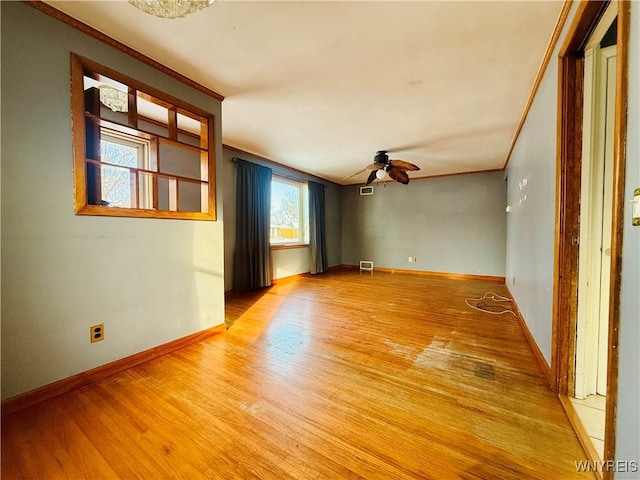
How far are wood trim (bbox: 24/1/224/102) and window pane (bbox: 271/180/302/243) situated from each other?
9.24 feet

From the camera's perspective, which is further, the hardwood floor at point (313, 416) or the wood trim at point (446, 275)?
the wood trim at point (446, 275)

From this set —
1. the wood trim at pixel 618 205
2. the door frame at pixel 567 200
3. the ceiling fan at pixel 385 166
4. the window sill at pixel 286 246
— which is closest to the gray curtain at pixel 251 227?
the window sill at pixel 286 246

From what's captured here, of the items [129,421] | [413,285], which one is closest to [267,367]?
[129,421]

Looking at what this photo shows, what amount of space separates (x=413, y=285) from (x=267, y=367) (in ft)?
11.5

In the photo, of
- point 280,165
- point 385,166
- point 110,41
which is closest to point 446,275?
point 385,166

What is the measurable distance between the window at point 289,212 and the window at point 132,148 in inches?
69.7

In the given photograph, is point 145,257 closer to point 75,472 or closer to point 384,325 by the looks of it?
point 75,472

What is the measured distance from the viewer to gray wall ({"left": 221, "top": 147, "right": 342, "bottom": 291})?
4043 millimetres

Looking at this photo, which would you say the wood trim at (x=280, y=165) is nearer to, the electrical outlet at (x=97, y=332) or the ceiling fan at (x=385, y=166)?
the ceiling fan at (x=385, y=166)

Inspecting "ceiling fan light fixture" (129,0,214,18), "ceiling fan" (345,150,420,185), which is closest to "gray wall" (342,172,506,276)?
"ceiling fan" (345,150,420,185)

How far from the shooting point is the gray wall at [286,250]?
159 inches

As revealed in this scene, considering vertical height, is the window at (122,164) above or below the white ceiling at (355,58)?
below

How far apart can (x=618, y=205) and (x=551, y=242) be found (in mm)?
952

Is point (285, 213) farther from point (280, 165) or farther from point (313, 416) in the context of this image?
point (313, 416)
